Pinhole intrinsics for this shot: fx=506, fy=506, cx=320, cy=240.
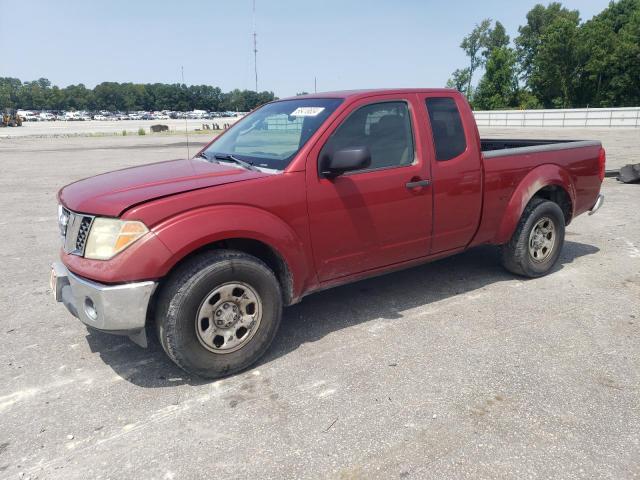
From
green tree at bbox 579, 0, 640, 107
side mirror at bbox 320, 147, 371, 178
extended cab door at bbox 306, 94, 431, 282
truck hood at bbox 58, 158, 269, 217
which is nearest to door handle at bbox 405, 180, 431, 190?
extended cab door at bbox 306, 94, 431, 282

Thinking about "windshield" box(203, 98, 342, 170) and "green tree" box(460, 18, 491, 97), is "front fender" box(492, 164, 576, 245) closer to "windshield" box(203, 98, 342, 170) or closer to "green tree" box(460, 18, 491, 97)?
"windshield" box(203, 98, 342, 170)

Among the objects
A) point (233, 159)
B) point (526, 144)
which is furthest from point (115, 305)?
point (526, 144)

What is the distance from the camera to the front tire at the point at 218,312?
120 inches

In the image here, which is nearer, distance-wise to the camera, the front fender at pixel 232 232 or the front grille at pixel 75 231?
the front fender at pixel 232 232

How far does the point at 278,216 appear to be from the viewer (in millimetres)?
3371

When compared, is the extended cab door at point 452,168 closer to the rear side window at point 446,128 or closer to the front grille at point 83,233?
the rear side window at point 446,128

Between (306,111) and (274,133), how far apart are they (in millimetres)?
311

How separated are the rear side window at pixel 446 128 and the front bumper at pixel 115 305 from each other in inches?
100

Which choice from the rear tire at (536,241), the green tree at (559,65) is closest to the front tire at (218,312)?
the rear tire at (536,241)

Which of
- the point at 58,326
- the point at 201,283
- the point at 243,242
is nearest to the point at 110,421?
the point at 201,283

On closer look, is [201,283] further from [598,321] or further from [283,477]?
[598,321]

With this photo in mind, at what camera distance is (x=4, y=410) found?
2980 millimetres

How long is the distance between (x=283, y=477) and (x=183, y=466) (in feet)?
1.66

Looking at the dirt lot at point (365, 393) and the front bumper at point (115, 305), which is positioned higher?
the front bumper at point (115, 305)
